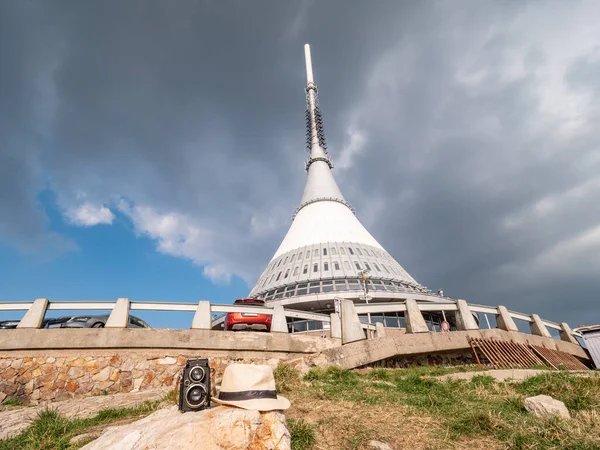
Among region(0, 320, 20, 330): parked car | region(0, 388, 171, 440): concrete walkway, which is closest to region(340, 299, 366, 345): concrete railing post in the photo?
region(0, 388, 171, 440): concrete walkway

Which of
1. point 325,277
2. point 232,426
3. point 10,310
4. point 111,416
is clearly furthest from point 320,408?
point 325,277

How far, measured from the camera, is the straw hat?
9.42 ft

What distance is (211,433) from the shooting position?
2.56 metres

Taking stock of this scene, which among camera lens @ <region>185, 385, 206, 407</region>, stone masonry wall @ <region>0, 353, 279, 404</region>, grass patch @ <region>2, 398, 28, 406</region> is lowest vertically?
camera lens @ <region>185, 385, 206, 407</region>

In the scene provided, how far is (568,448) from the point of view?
3533 millimetres

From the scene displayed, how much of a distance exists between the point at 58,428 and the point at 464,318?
13738 mm

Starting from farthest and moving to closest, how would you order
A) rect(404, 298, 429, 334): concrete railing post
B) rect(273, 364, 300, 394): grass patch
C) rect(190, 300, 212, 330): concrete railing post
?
rect(404, 298, 429, 334): concrete railing post < rect(190, 300, 212, 330): concrete railing post < rect(273, 364, 300, 394): grass patch

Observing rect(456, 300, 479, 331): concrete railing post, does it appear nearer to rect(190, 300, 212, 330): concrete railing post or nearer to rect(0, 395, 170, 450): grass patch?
rect(190, 300, 212, 330): concrete railing post

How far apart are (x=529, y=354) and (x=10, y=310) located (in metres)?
20.1

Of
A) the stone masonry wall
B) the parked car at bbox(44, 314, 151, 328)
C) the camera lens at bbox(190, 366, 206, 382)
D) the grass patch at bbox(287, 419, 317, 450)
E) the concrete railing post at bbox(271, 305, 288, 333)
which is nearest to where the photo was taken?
the camera lens at bbox(190, 366, 206, 382)

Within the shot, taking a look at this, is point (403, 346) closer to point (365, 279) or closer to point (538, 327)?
point (538, 327)

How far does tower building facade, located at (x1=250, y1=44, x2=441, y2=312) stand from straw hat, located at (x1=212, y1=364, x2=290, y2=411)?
963 inches

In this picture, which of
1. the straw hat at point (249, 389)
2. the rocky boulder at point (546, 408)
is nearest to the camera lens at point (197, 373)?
the straw hat at point (249, 389)

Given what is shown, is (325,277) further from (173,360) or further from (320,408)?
(320,408)
